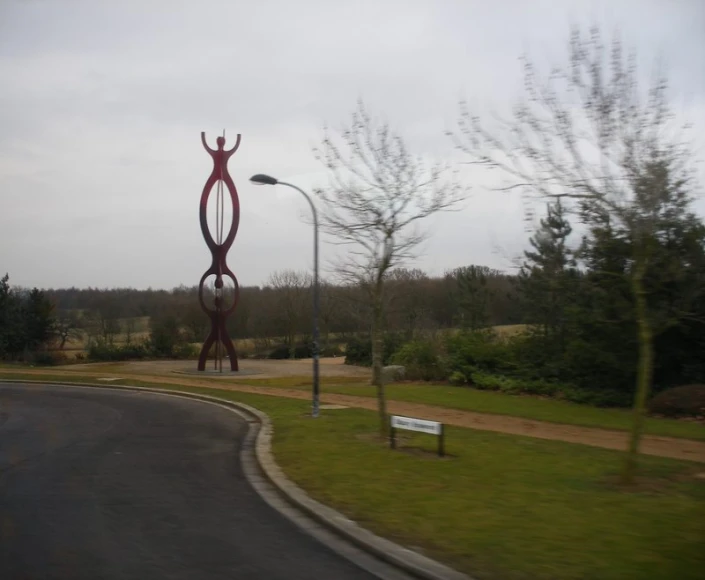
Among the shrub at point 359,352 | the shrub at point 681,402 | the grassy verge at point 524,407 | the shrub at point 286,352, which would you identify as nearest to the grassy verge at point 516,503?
the grassy verge at point 524,407

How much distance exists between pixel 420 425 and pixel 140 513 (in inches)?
208

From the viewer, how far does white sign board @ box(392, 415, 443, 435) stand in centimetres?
1178

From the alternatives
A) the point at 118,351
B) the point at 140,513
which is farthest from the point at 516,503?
the point at 118,351

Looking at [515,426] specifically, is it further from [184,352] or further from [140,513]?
[184,352]

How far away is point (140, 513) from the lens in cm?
830

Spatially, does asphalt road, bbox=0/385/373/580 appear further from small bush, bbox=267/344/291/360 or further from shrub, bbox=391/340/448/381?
small bush, bbox=267/344/291/360

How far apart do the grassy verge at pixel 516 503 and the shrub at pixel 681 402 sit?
629 centimetres

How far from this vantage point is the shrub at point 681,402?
58.6 feet

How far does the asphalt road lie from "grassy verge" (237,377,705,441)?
24.8ft

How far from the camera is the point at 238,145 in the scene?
37.5m

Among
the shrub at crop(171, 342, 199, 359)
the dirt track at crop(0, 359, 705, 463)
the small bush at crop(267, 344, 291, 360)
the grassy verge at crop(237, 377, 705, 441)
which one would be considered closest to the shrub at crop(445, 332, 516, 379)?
the grassy verge at crop(237, 377, 705, 441)

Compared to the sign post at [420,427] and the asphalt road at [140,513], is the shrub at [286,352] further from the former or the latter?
the sign post at [420,427]

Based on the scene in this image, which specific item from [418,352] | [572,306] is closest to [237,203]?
[418,352]

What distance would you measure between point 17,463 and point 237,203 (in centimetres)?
2646
